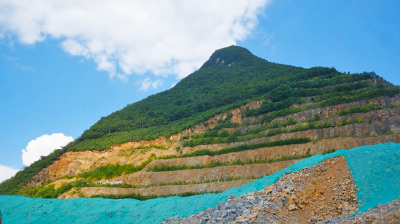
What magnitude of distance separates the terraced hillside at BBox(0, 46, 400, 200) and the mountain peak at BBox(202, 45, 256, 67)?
109 feet

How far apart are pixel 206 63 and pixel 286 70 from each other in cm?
3807

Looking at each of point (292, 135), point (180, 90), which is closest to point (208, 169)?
point (292, 135)

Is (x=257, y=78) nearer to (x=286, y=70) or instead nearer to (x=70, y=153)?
(x=286, y=70)

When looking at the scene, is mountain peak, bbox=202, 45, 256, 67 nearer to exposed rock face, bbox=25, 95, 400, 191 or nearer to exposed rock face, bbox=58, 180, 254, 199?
exposed rock face, bbox=25, 95, 400, 191

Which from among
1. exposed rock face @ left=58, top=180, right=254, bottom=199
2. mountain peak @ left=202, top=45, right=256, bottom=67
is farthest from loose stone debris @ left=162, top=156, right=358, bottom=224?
mountain peak @ left=202, top=45, right=256, bottom=67

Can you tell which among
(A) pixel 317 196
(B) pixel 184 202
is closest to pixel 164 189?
(B) pixel 184 202

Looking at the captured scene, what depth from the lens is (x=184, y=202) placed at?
18.8m

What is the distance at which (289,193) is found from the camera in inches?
476

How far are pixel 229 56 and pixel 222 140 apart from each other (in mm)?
60034

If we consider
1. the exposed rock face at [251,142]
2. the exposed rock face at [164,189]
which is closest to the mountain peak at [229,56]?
the exposed rock face at [251,142]

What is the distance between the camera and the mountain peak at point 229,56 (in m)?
87.1

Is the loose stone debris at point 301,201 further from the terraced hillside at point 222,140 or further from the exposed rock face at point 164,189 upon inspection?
the exposed rock face at point 164,189

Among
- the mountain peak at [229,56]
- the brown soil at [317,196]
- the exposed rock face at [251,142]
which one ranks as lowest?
the brown soil at [317,196]

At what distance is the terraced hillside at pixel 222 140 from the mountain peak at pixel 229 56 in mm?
33176
